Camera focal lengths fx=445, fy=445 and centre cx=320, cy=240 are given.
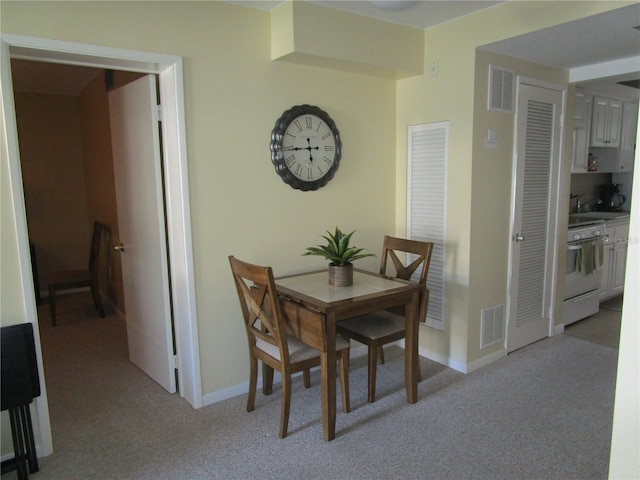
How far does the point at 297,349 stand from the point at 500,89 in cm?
223

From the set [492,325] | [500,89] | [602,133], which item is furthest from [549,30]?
[602,133]

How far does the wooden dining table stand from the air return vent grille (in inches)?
30.2

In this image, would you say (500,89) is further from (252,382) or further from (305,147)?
(252,382)

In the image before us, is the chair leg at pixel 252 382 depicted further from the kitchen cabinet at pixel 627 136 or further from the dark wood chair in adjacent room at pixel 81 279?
the kitchen cabinet at pixel 627 136

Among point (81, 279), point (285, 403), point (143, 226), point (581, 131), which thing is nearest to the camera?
point (285, 403)

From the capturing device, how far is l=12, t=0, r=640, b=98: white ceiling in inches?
97.7

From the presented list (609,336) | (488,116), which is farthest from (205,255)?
(609,336)

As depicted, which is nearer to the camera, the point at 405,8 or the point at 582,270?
the point at 405,8

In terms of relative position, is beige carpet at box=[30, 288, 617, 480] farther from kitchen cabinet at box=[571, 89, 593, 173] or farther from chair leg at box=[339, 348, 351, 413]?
kitchen cabinet at box=[571, 89, 593, 173]

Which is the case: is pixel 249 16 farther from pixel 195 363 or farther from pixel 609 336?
pixel 609 336

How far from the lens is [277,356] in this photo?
241 centimetres

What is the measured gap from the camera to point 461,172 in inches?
120

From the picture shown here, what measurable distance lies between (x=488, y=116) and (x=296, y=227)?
151 cm

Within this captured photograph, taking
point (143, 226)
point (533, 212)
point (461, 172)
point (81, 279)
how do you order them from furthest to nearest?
point (81, 279), point (533, 212), point (461, 172), point (143, 226)
